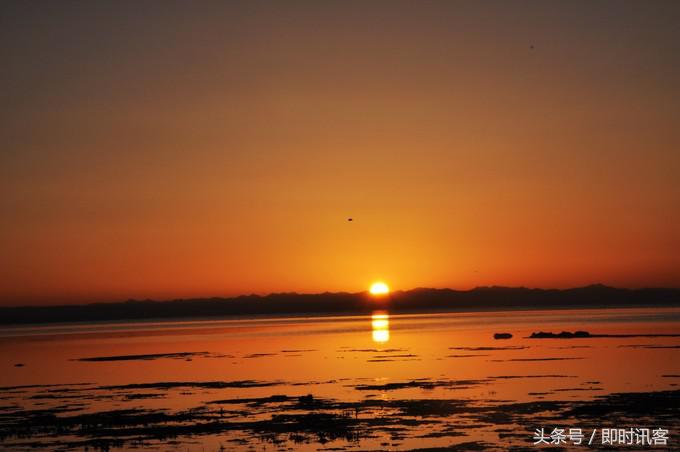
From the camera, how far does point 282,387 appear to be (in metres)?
38.0

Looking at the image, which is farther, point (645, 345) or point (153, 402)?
point (645, 345)

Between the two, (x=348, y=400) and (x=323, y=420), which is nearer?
(x=323, y=420)

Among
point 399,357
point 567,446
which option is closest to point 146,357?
point 399,357

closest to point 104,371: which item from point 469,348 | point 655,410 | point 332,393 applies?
point 332,393

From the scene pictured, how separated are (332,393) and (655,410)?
13115 millimetres

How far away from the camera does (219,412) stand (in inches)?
1180

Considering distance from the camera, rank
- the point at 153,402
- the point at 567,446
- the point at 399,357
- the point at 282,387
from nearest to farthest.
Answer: the point at 567,446, the point at 153,402, the point at 282,387, the point at 399,357

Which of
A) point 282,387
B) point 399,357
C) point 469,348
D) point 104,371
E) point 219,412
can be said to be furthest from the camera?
point 469,348

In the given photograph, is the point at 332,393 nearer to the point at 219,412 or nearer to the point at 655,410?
the point at 219,412

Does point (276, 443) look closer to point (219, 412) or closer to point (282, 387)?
point (219, 412)

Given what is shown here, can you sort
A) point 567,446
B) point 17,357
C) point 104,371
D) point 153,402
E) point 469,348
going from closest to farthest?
point 567,446
point 153,402
point 104,371
point 469,348
point 17,357

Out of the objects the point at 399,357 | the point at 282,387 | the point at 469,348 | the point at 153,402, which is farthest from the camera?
the point at 469,348

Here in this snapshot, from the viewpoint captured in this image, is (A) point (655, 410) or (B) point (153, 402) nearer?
(A) point (655, 410)

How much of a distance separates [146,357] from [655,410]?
42994 mm
